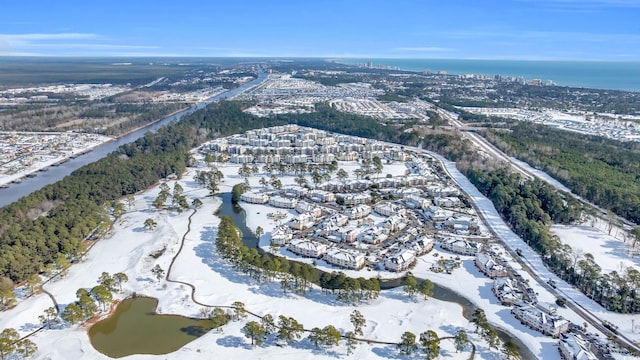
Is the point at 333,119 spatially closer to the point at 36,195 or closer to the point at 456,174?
the point at 456,174

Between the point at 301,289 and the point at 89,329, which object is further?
the point at 301,289

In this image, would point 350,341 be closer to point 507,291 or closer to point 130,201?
point 507,291

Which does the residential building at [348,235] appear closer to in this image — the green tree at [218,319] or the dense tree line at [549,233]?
the green tree at [218,319]

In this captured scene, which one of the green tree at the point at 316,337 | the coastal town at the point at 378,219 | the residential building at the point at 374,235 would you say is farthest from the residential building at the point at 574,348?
the residential building at the point at 374,235

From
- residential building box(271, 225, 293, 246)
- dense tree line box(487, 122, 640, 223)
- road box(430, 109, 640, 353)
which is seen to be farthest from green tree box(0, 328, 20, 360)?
dense tree line box(487, 122, 640, 223)

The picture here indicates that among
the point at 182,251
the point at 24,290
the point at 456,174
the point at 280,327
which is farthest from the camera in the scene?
the point at 456,174

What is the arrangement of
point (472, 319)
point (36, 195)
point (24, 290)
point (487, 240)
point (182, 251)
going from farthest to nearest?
point (36, 195)
point (487, 240)
point (182, 251)
point (24, 290)
point (472, 319)

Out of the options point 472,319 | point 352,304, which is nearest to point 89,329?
point 352,304

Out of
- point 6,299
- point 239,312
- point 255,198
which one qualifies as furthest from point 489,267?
point 6,299
